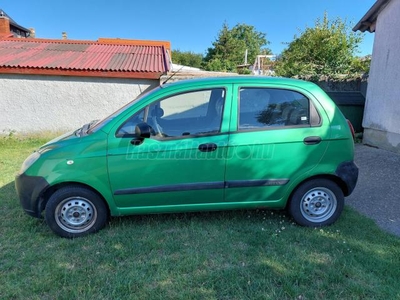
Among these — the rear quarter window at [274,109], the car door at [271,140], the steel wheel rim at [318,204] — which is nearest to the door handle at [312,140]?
the car door at [271,140]

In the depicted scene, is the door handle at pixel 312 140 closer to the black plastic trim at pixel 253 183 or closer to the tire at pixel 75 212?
the black plastic trim at pixel 253 183

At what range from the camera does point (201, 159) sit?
3.19 meters

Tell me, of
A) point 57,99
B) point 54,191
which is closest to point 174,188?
point 54,191

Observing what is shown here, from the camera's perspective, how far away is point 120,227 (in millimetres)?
3438

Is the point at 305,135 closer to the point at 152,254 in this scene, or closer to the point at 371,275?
the point at 371,275

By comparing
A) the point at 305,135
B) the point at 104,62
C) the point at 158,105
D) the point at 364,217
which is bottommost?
the point at 364,217

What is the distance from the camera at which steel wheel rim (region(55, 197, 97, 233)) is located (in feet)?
10.5

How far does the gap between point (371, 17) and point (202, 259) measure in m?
8.35

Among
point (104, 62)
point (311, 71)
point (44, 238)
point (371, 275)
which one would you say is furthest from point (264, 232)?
point (311, 71)

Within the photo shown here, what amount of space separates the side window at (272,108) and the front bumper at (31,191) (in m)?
2.32

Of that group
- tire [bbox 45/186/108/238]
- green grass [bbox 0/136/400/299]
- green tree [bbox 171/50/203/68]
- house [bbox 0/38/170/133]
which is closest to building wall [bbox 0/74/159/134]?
house [bbox 0/38/170/133]

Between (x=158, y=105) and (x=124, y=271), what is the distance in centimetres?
176

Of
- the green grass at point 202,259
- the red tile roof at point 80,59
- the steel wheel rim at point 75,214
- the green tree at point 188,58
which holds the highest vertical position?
the green tree at point 188,58

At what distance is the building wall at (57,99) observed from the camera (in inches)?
323
